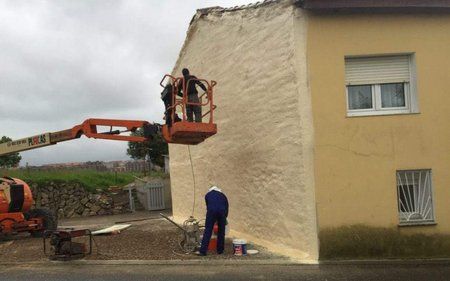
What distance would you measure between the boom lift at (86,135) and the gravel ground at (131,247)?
0.57 metres

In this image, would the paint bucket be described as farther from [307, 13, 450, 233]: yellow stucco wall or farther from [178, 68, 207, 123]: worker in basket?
[178, 68, 207, 123]: worker in basket

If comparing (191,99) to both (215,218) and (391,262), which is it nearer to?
(215,218)

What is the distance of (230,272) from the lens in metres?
8.95

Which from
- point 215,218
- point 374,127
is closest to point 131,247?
point 215,218

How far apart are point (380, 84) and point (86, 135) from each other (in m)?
6.56

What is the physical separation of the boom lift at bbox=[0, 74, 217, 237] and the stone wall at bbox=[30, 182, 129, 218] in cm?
850

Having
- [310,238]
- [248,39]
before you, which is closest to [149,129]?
[248,39]

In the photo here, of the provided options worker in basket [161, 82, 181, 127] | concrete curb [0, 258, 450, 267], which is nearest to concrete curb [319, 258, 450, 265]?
concrete curb [0, 258, 450, 267]

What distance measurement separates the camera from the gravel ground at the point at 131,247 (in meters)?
10.4

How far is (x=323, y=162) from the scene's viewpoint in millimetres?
9703

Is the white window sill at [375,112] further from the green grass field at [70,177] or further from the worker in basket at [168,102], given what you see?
the green grass field at [70,177]

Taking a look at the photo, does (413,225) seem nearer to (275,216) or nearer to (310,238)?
(310,238)

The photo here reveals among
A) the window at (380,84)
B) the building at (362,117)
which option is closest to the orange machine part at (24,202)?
the building at (362,117)

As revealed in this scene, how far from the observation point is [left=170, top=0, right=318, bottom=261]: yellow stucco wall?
9.92 m
